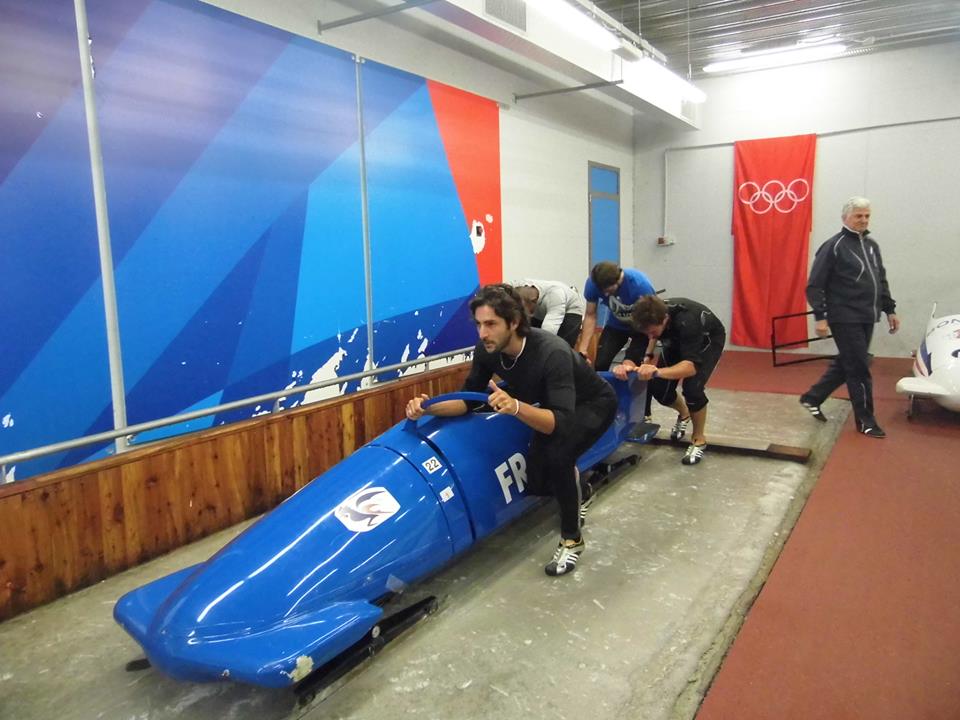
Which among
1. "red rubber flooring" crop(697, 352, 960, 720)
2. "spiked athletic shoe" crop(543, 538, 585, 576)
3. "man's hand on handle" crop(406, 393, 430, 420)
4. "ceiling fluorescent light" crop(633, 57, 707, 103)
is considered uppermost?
"ceiling fluorescent light" crop(633, 57, 707, 103)

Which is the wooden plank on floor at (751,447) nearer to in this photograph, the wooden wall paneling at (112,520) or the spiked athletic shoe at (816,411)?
the spiked athletic shoe at (816,411)

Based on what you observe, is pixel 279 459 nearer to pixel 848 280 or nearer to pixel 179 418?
pixel 179 418

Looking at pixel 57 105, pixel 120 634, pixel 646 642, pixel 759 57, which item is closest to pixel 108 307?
pixel 57 105

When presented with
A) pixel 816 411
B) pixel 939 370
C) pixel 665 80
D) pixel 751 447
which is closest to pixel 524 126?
pixel 665 80

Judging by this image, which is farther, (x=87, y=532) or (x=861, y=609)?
(x=87, y=532)

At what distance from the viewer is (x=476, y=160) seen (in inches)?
201

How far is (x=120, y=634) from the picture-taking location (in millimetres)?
2219

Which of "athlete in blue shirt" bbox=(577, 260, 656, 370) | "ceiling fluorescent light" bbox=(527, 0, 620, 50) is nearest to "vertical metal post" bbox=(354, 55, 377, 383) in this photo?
"ceiling fluorescent light" bbox=(527, 0, 620, 50)

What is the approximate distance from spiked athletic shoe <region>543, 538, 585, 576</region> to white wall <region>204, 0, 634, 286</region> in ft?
9.59

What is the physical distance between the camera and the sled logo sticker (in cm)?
197

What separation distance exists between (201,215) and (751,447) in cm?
318

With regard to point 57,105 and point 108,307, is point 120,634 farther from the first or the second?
point 57,105

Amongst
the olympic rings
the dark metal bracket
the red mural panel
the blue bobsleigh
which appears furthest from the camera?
the olympic rings

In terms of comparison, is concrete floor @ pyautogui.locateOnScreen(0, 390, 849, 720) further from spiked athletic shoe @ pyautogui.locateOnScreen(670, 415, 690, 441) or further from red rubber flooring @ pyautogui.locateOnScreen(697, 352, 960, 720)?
spiked athletic shoe @ pyautogui.locateOnScreen(670, 415, 690, 441)
